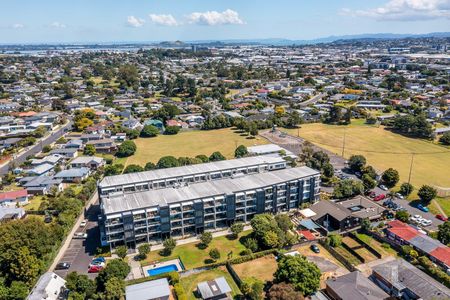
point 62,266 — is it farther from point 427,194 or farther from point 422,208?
point 427,194

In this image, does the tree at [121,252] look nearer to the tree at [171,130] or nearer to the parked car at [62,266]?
the parked car at [62,266]

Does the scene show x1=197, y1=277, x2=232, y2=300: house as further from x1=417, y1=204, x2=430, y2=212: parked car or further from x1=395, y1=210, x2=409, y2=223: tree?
x1=417, y1=204, x2=430, y2=212: parked car

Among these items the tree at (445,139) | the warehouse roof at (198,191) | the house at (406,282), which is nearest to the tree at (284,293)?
the house at (406,282)

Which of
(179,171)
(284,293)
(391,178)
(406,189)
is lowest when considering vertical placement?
(406,189)

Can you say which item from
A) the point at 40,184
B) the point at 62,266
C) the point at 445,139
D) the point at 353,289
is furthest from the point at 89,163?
the point at 445,139

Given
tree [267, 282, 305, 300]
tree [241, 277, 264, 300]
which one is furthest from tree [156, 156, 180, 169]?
tree [267, 282, 305, 300]

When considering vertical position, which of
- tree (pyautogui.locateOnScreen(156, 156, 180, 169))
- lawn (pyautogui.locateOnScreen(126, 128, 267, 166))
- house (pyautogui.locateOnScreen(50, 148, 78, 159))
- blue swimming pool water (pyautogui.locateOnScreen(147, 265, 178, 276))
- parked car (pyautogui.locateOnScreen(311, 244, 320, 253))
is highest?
tree (pyautogui.locateOnScreen(156, 156, 180, 169))
